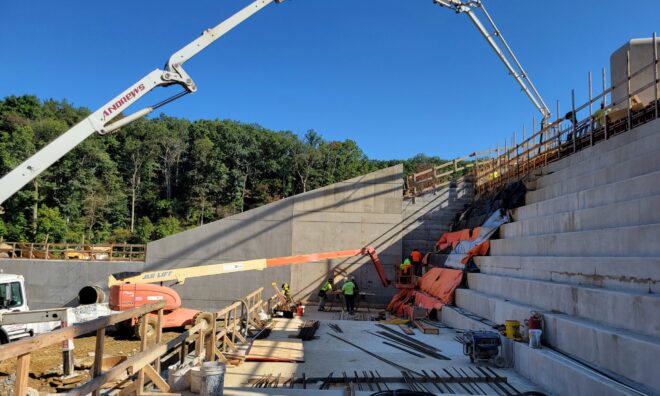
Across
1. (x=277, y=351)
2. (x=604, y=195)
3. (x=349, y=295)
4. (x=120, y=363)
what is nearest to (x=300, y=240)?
(x=349, y=295)

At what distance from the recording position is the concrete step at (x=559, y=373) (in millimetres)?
5387

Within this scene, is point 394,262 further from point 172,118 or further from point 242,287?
point 172,118

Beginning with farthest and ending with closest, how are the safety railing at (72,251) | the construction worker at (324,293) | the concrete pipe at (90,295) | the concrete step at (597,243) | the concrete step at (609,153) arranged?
the safety railing at (72,251) → the construction worker at (324,293) → the concrete pipe at (90,295) → the concrete step at (609,153) → the concrete step at (597,243)

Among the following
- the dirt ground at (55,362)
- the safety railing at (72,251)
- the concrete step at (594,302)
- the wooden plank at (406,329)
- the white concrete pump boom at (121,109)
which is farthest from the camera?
the safety railing at (72,251)

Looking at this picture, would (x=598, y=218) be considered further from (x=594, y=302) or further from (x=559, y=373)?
(x=559, y=373)

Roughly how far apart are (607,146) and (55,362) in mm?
16103

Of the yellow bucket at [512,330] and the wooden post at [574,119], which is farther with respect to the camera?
the wooden post at [574,119]

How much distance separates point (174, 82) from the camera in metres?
12.6

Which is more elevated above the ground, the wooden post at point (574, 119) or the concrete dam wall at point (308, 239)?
the wooden post at point (574, 119)

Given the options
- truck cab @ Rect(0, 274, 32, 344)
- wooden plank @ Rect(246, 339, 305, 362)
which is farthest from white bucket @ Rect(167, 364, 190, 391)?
truck cab @ Rect(0, 274, 32, 344)

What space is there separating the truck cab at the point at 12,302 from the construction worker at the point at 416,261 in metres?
13.2

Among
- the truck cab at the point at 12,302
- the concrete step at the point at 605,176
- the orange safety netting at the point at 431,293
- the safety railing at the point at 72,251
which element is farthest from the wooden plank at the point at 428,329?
the safety railing at the point at 72,251

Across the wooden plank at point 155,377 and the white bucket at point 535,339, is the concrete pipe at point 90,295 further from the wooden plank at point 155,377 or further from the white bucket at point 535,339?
the white bucket at point 535,339

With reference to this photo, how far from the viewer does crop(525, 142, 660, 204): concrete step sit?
8.68 metres
